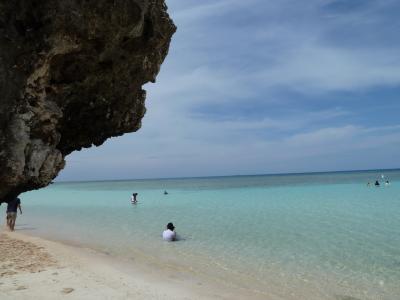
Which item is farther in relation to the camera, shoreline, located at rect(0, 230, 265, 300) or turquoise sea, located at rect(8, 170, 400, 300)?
turquoise sea, located at rect(8, 170, 400, 300)

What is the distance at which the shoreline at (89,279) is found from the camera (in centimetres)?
923

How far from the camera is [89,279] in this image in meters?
10.6

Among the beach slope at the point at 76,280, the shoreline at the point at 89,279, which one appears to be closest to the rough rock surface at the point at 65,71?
the beach slope at the point at 76,280

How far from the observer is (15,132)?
3.35 metres

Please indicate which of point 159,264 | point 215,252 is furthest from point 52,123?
point 215,252

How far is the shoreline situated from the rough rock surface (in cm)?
558

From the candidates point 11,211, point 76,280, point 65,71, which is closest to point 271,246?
point 76,280

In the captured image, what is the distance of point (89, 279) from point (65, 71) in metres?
7.84

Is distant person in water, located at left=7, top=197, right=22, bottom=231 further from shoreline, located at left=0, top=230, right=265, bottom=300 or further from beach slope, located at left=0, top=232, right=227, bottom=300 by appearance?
beach slope, located at left=0, top=232, right=227, bottom=300

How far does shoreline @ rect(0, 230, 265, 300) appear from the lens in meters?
9.23

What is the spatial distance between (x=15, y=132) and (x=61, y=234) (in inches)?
752

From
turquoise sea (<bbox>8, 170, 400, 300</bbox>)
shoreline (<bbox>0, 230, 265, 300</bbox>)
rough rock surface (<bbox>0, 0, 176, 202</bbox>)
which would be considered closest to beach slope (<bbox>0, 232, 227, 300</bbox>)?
shoreline (<bbox>0, 230, 265, 300</bbox>)

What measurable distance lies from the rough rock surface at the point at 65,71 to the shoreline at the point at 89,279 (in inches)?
220

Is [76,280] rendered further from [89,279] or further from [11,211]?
[11,211]
